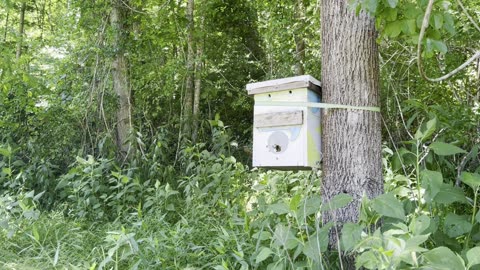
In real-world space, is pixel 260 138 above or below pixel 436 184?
above

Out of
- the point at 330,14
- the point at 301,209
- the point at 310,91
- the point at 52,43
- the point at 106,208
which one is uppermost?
the point at 52,43

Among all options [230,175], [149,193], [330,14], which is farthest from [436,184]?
[149,193]

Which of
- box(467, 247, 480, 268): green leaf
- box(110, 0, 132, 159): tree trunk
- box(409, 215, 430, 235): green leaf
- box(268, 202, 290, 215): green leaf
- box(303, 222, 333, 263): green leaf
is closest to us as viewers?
box(467, 247, 480, 268): green leaf

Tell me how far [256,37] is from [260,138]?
467 centimetres

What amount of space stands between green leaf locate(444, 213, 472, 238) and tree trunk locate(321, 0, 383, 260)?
35 cm

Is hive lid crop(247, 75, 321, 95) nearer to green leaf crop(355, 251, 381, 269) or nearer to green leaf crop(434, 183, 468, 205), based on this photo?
green leaf crop(434, 183, 468, 205)

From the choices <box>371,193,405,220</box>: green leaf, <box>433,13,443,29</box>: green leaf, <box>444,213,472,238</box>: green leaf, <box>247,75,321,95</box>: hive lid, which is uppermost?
<box>433,13,443,29</box>: green leaf

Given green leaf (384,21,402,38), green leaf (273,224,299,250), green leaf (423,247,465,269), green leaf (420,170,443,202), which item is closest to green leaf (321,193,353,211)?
green leaf (273,224,299,250)

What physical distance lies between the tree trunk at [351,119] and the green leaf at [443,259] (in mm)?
680

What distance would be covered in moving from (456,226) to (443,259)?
557 mm

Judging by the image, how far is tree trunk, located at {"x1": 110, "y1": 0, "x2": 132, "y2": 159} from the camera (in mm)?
5348

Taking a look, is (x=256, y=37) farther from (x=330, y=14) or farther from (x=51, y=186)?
(x=330, y=14)

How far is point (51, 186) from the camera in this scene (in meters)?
4.88

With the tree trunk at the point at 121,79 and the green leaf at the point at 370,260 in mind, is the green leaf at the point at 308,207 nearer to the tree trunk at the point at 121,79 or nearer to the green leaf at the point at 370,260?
the green leaf at the point at 370,260
